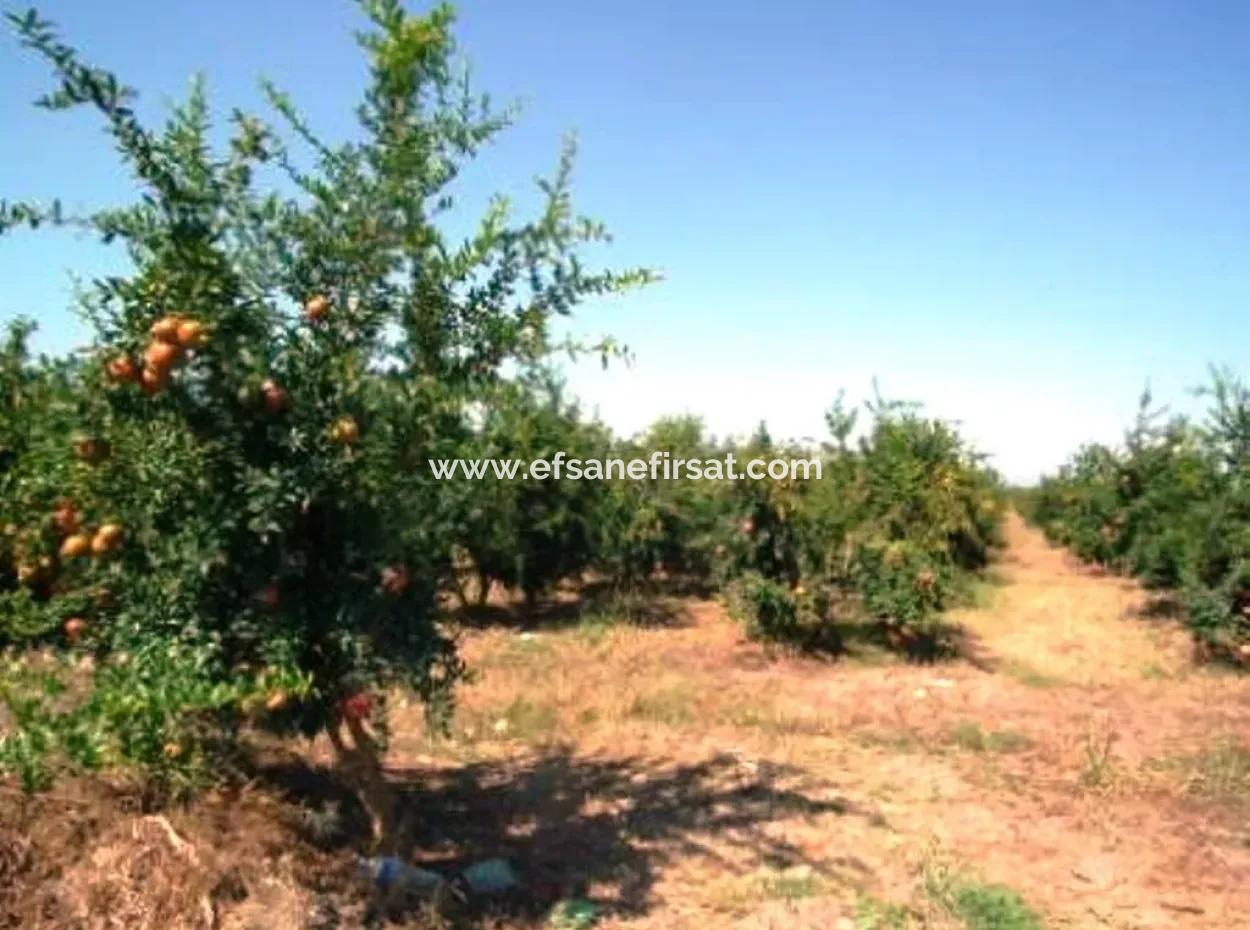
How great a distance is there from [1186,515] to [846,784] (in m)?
8.34

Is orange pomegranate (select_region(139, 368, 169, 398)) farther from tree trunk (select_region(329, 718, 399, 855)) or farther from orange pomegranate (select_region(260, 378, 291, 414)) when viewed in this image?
tree trunk (select_region(329, 718, 399, 855))

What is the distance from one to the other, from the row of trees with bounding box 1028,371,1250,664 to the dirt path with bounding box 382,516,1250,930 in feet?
2.60

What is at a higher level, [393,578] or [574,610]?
[393,578]

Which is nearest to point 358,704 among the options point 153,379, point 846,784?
point 153,379

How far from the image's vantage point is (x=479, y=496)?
575 cm

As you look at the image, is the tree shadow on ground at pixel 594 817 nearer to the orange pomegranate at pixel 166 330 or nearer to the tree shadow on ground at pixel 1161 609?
the orange pomegranate at pixel 166 330

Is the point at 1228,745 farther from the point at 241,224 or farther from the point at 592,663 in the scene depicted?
the point at 241,224

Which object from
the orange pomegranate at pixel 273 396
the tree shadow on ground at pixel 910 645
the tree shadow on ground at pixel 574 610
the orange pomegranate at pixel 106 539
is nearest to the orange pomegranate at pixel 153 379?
the orange pomegranate at pixel 273 396

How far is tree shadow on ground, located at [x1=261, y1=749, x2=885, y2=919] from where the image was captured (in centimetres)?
602

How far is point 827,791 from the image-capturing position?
7.38 metres

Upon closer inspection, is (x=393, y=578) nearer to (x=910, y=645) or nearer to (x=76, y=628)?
(x=76, y=628)

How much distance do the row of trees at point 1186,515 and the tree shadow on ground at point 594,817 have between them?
23.0ft

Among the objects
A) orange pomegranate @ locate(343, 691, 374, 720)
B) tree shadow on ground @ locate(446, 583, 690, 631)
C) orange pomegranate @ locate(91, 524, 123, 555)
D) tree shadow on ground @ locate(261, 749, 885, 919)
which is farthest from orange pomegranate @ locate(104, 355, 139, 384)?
tree shadow on ground @ locate(446, 583, 690, 631)

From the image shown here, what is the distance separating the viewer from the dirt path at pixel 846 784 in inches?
228
